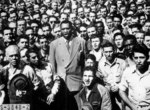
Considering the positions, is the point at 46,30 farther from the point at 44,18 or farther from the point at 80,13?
the point at 80,13

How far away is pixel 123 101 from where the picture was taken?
602 centimetres

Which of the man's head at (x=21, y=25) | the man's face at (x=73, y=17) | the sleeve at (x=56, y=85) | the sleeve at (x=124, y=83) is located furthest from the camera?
the man's face at (x=73, y=17)

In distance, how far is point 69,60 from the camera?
24.3 ft

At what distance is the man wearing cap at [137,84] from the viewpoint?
543cm

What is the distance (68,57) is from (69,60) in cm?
7

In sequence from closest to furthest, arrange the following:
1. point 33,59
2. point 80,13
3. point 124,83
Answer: point 124,83 → point 33,59 → point 80,13

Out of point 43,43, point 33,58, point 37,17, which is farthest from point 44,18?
point 33,58

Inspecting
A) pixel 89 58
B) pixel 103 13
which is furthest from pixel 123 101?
pixel 103 13

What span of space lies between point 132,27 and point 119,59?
6.70 feet

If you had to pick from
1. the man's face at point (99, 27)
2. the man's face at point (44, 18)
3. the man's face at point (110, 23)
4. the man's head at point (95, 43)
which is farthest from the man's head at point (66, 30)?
the man's face at point (44, 18)

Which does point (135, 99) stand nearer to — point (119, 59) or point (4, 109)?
point (119, 59)

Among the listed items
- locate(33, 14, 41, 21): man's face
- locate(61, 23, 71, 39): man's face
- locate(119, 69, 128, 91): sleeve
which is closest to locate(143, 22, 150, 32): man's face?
locate(61, 23, 71, 39): man's face

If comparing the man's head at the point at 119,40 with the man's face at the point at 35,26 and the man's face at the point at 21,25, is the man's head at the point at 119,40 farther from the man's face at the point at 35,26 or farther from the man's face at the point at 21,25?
the man's face at the point at 21,25

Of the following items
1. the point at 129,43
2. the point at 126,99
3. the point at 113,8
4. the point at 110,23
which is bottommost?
the point at 126,99
